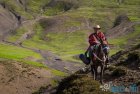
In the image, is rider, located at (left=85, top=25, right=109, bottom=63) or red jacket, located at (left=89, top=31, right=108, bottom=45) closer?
rider, located at (left=85, top=25, right=109, bottom=63)

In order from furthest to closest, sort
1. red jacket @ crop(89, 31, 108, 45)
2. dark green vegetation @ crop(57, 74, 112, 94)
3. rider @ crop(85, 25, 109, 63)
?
red jacket @ crop(89, 31, 108, 45)
rider @ crop(85, 25, 109, 63)
dark green vegetation @ crop(57, 74, 112, 94)

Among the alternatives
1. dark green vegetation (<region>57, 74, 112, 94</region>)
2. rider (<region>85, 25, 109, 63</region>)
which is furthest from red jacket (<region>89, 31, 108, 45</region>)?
dark green vegetation (<region>57, 74, 112, 94</region>)

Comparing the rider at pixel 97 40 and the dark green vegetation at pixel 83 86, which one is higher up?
the rider at pixel 97 40

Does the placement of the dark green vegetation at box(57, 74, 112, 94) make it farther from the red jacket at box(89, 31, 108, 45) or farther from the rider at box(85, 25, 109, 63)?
the red jacket at box(89, 31, 108, 45)

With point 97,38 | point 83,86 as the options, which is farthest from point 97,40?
point 83,86

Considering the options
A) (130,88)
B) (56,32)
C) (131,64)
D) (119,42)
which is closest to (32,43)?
(56,32)

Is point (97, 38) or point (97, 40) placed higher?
point (97, 38)

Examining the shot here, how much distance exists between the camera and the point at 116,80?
31.1 m

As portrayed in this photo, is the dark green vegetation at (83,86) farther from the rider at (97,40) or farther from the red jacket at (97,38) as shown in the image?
the red jacket at (97,38)

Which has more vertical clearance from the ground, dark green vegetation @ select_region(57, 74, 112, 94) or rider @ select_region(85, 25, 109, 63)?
rider @ select_region(85, 25, 109, 63)

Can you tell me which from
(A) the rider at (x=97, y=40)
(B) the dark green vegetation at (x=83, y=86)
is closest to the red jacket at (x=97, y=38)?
(A) the rider at (x=97, y=40)

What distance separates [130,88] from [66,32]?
171 m

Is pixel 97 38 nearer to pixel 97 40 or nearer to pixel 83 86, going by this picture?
pixel 97 40

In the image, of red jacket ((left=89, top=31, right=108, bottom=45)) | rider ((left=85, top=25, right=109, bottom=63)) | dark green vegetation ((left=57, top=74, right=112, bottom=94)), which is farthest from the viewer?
red jacket ((left=89, top=31, right=108, bottom=45))
